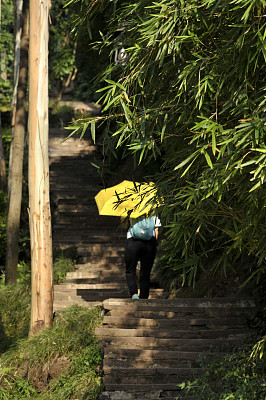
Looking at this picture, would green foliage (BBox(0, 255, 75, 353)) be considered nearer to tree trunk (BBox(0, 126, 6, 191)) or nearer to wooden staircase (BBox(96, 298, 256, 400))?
wooden staircase (BBox(96, 298, 256, 400))

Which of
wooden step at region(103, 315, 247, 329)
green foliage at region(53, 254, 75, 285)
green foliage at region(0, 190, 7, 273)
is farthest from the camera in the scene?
green foliage at region(0, 190, 7, 273)

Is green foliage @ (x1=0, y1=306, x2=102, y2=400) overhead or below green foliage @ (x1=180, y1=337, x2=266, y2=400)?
below

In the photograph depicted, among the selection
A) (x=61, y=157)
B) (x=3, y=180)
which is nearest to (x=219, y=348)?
(x=3, y=180)

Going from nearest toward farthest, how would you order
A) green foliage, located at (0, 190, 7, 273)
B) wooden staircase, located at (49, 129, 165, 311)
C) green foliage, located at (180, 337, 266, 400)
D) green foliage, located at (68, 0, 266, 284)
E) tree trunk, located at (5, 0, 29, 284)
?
1. green foliage, located at (68, 0, 266, 284)
2. green foliage, located at (180, 337, 266, 400)
3. wooden staircase, located at (49, 129, 165, 311)
4. tree trunk, located at (5, 0, 29, 284)
5. green foliage, located at (0, 190, 7, 273)

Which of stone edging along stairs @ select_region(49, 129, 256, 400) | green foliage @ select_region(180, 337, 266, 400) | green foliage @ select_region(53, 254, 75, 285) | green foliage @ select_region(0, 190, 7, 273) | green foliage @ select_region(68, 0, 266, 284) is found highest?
green foliage @ select_region(68, 0, 266, 284)

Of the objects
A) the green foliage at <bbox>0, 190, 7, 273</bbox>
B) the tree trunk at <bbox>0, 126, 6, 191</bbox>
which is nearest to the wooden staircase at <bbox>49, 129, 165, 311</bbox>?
the green foliage at <bbox>0, 190, 7, 273</bbox>

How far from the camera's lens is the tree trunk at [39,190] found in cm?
1167

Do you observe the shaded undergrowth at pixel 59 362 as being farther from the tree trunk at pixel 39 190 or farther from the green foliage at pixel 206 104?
the green foliage at pixel 206 104

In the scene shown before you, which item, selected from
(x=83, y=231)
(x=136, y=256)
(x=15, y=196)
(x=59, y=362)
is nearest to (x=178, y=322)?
(x=136, y=256)

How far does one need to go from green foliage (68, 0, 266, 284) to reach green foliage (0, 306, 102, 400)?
8.32 ft

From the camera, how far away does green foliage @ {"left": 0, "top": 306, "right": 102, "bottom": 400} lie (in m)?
10.0

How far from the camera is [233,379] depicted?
8.62 meters

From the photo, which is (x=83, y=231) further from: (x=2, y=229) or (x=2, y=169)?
(x=2, y=169)

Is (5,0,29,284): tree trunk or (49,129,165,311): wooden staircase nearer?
(49,129,165,311): wooden staircase
